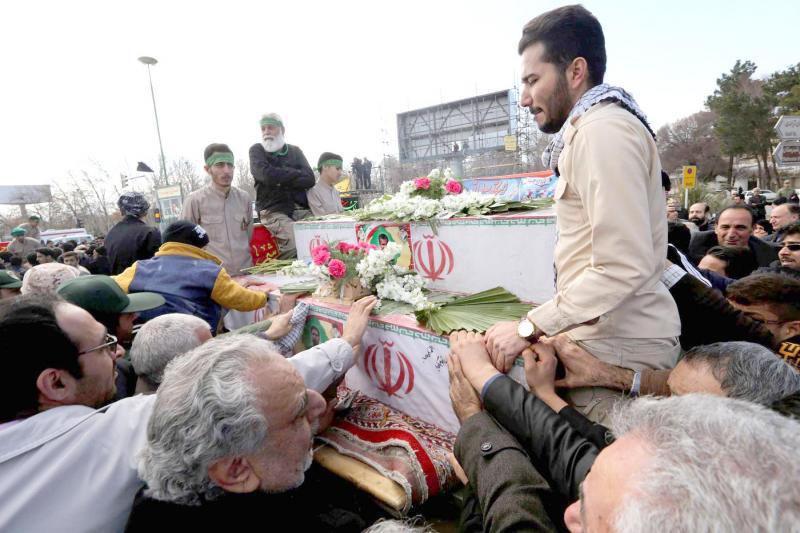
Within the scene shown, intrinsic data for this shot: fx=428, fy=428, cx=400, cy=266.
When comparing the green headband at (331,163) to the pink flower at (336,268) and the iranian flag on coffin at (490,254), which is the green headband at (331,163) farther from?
the pink flower at (336,268)

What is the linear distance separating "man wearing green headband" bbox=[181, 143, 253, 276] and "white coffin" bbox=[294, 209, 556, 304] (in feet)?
6.69

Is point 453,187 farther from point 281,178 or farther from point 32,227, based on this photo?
point 32,227

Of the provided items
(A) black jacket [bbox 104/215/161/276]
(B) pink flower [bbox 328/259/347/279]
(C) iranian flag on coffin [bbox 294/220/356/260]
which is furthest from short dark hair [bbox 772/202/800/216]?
(A) black jacket [bbox 104/215/161/276]

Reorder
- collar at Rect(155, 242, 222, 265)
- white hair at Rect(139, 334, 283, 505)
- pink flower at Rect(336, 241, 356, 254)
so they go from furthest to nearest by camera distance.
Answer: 1. collar at Rect(155, 242, 222, 265)
2. pink flower at Rect(336, 241, 356, 254)
3. white hair at Rect(139, 334, 283, 505)

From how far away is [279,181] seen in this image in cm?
548

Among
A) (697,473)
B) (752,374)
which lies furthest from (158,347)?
(752,374)

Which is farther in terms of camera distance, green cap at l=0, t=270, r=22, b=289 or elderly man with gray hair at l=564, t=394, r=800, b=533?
green cap at l=0, t=270, r=22, b=289

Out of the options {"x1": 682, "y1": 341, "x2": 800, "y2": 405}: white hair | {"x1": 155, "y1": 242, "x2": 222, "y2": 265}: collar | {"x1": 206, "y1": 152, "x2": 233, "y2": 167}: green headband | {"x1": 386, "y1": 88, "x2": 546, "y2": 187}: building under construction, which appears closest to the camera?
{"x1": 682, "y1": 341, "x2": 800, "y2": 405}: white hair

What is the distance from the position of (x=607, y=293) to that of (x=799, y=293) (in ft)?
4.96

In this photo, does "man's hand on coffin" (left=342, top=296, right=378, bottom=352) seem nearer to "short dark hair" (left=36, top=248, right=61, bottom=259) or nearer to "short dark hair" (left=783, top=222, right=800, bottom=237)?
"short dark hair" (left=783, top=222, right=800, bottom=237)

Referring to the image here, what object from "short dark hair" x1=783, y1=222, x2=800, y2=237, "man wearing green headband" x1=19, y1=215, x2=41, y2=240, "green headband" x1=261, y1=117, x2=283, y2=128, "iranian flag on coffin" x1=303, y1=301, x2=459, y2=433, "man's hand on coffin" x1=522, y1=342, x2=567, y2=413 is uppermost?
"green headband" x1=261, y1=117, x2=283, y2=128

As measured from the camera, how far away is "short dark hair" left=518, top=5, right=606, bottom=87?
1568 millimetres

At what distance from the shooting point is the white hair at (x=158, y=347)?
2.12m

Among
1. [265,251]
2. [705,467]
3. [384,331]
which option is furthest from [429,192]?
[705,467]
